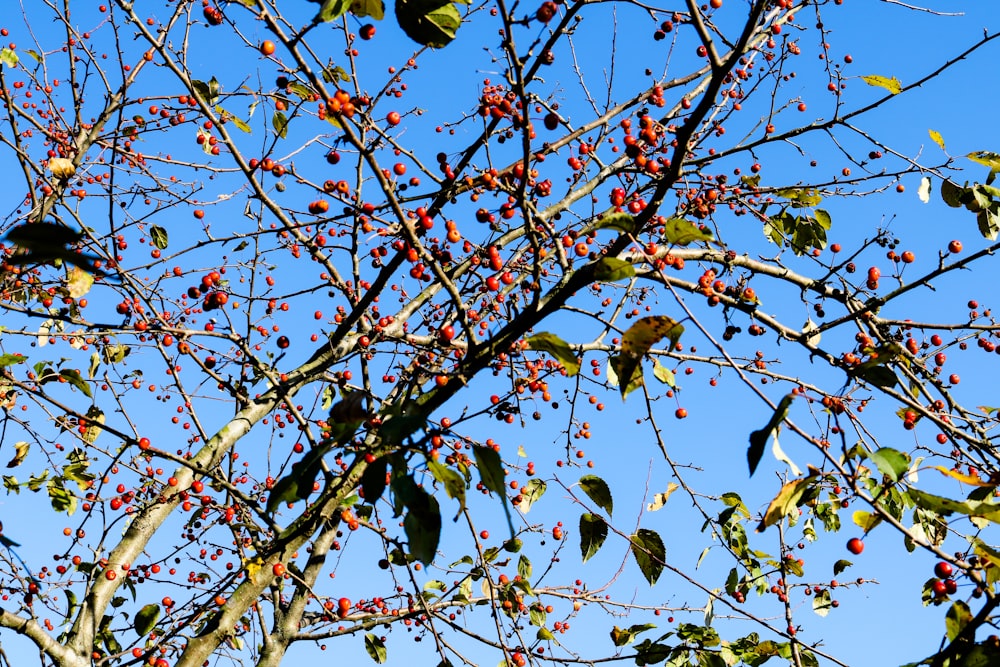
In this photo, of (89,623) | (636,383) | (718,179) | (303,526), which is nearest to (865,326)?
(718,179)

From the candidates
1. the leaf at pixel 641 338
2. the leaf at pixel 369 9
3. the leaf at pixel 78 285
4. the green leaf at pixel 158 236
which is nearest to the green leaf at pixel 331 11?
the leaf at pixel 369 9

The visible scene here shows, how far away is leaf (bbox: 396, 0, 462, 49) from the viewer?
2.18 meters

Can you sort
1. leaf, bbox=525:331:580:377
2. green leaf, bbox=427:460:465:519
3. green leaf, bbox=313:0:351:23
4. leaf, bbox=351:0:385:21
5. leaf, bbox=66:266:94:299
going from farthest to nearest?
1. leaf, bbox=66:266:94:299
2. leaf, bbox=351:0:385:21
3. leaf, bbox=525:331:580:377
4. green leaf, bbox=313:0:351:23
5. green leaf, bbox=427:460:465:519

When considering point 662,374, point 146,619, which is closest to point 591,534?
point 662,374

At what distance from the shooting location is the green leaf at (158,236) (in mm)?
5453

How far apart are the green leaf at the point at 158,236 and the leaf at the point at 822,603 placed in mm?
4542

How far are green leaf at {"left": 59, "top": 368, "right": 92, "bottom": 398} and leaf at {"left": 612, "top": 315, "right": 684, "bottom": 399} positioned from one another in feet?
10.6

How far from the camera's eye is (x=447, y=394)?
287 cm

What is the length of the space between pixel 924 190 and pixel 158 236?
446 cm

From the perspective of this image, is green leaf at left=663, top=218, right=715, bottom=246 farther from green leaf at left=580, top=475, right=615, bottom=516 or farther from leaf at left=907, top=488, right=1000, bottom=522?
green leaf at left=580, top=475, right=615, bottom=516

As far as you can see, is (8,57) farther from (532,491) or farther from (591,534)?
(591,534)

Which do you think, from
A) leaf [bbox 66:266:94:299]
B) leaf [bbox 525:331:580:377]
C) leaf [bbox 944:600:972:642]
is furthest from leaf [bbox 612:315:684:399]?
leaf [bbox 66:266:94:299]

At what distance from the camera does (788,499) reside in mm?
2014

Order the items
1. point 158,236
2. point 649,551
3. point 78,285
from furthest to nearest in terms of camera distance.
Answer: point 158,236, point 649,551, point 78,285
